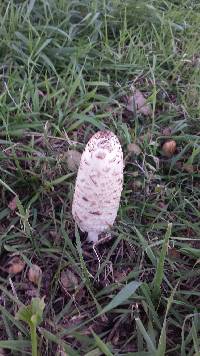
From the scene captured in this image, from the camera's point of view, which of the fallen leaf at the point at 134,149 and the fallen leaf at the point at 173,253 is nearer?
the fallen leaf at the point at 173,253

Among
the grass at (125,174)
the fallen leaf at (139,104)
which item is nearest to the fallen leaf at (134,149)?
the grass at (125,174)

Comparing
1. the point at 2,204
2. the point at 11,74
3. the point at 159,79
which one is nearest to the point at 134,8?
the point at 159,79

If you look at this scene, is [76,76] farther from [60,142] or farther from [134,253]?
[134,253]

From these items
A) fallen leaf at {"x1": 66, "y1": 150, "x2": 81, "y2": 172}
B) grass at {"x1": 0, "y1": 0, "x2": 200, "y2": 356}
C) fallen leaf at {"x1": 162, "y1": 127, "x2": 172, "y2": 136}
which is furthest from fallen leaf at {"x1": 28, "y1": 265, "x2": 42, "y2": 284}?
fallen leaf at {"x1": 162, "y1": 127, "x2": 172, "y2": 136}

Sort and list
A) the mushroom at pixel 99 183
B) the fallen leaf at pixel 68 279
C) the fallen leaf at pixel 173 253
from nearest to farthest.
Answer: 1. the mushroom at pixel 99 183
2. the fallen leaf at pixel 68 279
3. the fallen leaf at pixel 173 253

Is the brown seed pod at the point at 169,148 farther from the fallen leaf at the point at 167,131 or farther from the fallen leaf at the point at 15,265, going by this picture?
the fallen leaf at the point at 15,265

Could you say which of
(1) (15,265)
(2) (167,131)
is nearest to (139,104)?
(2) (167,131)
